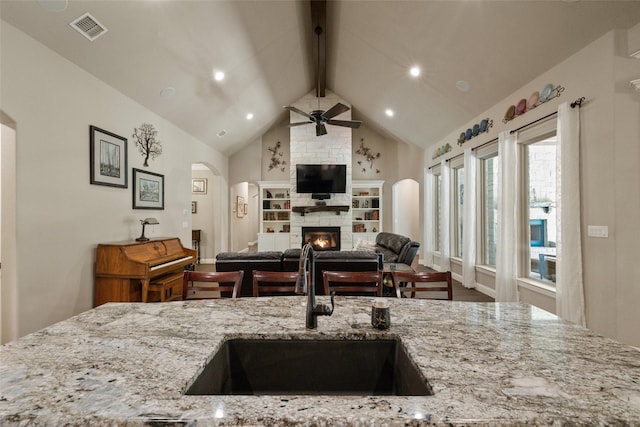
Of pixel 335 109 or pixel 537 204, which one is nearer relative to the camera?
pixel 537 204

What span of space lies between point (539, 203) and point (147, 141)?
215 inches

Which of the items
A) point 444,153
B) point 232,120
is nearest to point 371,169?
point 444,153

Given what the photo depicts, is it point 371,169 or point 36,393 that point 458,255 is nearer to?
point 371,169

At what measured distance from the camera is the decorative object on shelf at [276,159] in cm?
879

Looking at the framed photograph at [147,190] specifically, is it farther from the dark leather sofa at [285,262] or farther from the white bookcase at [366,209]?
the white bookcase at [366,209]

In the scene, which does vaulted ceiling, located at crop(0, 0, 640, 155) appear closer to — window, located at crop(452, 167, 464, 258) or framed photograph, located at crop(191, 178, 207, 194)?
window, located at crop(452, 167, 464, 258)

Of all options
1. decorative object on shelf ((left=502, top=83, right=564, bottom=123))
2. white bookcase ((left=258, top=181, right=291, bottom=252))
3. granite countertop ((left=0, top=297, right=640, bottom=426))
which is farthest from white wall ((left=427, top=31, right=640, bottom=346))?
white bookcase ((left=258, top=181, right=291, bottom=252))

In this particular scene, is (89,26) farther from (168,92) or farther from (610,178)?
(610,178)

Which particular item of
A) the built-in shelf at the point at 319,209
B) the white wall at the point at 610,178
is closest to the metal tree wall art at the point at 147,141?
the built-in shelf at the point at 319,209

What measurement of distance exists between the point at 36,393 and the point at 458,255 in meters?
6.72

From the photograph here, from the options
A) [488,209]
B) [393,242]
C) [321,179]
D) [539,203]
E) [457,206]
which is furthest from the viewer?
[321,179]

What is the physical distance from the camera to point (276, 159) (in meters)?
8.80

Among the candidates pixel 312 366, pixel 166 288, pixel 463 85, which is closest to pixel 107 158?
pixel 166 288

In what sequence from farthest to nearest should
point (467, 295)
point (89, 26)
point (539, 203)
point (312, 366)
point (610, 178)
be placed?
point (467, 295)
point (539, 203)
point (89, 26)
point (610, 178)
point (312, 366)
